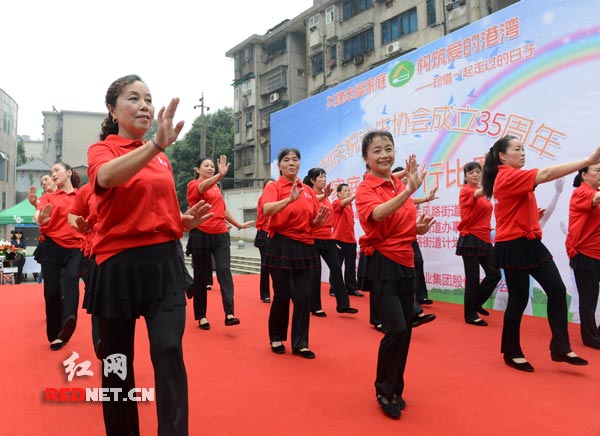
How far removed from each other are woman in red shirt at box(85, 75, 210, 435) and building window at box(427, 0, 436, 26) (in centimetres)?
1771

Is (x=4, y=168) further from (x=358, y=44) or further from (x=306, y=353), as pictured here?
(x=306, y=353)

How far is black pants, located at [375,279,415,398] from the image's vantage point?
238 centimetres

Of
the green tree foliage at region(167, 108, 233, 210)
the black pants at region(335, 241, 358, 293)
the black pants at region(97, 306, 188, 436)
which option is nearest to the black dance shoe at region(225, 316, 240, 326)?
the black pants at region(335, 241, 358, 293)

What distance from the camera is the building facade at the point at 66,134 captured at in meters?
39.1

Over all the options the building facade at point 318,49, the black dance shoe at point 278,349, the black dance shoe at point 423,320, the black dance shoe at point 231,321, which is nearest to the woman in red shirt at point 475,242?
the black dance shoe at point 423,320

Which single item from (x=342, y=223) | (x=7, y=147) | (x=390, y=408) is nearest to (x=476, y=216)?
(x=342, y=223)

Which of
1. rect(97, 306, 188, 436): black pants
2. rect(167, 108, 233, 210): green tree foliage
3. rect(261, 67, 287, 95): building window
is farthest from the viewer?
rect(167, 108, 233, 210): green tree foliage

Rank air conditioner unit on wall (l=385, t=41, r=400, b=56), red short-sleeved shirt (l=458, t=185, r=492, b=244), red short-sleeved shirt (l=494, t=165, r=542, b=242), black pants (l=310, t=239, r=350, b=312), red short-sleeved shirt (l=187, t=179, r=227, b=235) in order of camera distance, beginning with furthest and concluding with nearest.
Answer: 1. air conditioner unit on wall (l=385, t=41, r=400, b=56)
2. black pants (l=310, t=239, r=350, b=312)
3. red short-sleeved shirt (l=458, t=185, r=492, b=244)
4. red short-sleeved shirt (l=187, t=179, r=227, b=235)
5. red short-sleeved shirt (l=494, t=165, r=542, b=242)

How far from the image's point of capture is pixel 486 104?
5.32 meters

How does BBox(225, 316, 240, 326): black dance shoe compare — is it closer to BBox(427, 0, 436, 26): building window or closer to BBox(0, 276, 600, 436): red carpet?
BBox(0, 276, 600, 436): red carpet

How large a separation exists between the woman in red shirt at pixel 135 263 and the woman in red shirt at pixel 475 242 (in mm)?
3631

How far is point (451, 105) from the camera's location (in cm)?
575

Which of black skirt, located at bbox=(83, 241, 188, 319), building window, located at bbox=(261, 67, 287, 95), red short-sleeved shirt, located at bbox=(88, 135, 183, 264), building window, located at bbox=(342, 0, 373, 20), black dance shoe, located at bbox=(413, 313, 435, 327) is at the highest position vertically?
building window, located at bbox=(342, 0, 373, 20)

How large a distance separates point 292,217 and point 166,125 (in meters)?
2.14
